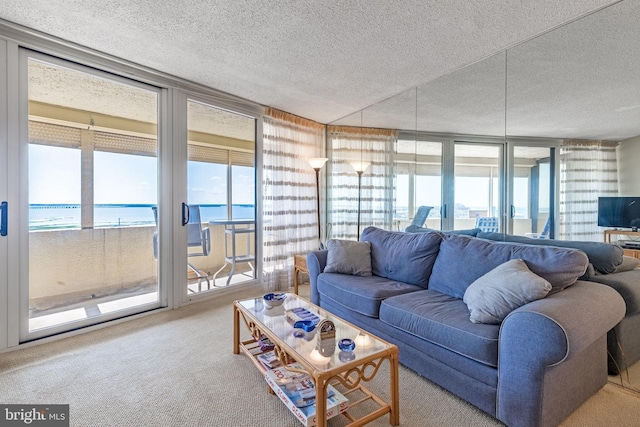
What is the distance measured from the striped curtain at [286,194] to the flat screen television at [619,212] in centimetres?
315

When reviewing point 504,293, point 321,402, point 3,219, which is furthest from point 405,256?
point 3,219

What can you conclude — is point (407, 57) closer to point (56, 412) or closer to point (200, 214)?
point (200, 214)

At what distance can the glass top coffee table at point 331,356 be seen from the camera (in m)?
1.31

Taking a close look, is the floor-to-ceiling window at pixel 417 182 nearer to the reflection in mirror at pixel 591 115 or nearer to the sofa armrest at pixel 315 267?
the reflection in mirror at pixel 591 115

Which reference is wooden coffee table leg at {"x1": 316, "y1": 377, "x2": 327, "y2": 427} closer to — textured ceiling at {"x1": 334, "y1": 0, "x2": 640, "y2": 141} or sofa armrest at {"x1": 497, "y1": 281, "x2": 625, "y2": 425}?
sofa armrest at {"x1": 497, "y1": 281, "x2": 625, "y2": 425}

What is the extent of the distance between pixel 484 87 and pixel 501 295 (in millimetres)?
2025

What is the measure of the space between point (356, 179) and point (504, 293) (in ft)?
9.36

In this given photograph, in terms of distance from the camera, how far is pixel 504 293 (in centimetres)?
162

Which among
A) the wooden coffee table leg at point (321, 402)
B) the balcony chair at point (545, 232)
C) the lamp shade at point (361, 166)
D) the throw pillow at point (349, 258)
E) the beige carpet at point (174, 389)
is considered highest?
the lamp shade at point (361, 166)

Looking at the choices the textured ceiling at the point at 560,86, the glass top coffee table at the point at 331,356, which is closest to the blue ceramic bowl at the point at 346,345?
the glass top coffee table at the point at 331,356

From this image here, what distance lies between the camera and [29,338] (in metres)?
2.32

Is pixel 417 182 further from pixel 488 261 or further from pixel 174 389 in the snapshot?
pixel 174 389

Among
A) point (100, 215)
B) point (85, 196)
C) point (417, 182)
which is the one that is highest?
point (417, 182)

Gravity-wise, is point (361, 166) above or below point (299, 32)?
below
